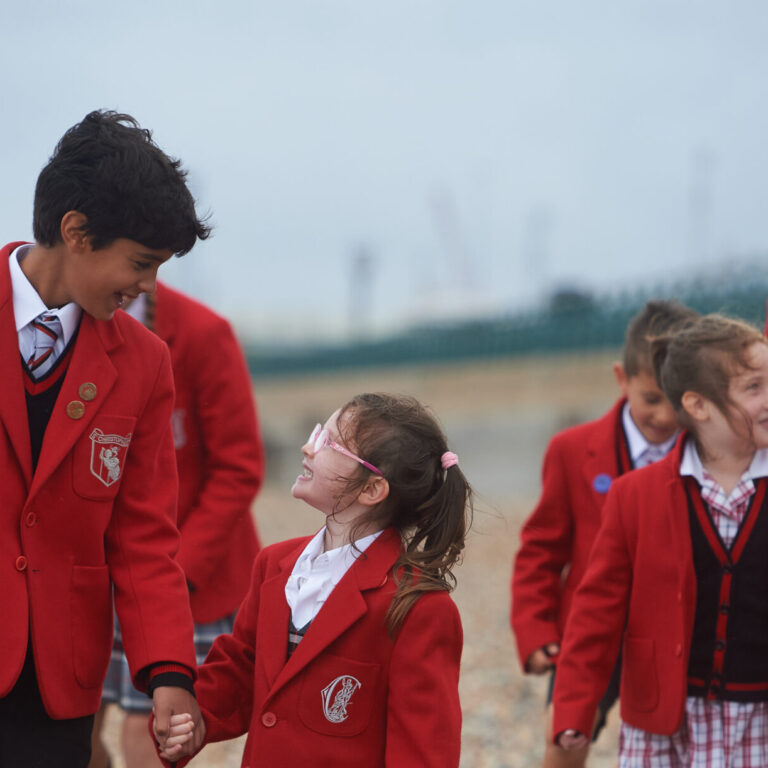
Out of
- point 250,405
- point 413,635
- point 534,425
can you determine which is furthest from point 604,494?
point 534,425

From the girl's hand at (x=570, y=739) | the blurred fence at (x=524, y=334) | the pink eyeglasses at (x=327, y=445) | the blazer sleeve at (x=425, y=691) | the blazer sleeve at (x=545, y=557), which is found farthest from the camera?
the blurred fence at (x=524, y=334)

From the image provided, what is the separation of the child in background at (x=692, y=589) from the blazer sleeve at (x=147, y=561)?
1118 mm

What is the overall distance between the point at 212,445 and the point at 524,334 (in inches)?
831

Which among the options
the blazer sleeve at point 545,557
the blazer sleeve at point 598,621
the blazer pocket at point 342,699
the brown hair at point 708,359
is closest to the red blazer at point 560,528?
the blazer sleeve at point 545,557

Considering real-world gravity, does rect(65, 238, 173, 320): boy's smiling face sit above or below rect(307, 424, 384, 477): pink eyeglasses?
above

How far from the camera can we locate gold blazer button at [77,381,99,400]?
2.68 meters

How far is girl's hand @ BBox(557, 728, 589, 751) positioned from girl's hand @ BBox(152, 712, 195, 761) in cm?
114

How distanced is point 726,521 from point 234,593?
155 cm

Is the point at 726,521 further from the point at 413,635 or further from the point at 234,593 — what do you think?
the point at 234,593

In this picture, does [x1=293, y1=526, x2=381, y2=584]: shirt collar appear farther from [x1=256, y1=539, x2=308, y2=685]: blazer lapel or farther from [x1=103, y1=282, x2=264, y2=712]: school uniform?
[x1=103, y1=282, x2=264, y2=712]: school uniform

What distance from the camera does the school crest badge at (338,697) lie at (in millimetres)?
2613

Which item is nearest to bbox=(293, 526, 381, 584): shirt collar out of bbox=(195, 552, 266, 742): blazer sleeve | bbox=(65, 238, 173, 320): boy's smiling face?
bbox=(195, 552, 266, 742): blazer sleeve

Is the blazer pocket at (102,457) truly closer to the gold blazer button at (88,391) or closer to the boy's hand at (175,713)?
the gold blazer button at (88,391)

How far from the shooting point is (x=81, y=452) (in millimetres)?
2676
